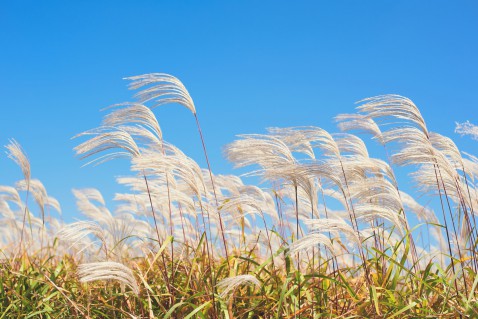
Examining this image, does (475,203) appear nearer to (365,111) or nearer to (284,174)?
(365,111)

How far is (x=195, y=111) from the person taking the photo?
14.1 ft

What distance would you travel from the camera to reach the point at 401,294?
3979mm

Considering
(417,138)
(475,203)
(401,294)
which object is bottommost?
(401,294)

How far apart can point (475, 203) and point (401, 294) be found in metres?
1.34

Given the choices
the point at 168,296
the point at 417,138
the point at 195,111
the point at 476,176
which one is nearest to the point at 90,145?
the point at 195,111

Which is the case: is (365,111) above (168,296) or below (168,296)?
above

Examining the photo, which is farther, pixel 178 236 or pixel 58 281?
pixel 178 236

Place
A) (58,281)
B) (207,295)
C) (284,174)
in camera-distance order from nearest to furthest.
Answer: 1. (284,174)
2. (207,295)
3. (58,281)

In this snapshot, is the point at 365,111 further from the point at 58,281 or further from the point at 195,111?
the point at 58,281

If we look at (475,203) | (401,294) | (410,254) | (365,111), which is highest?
(365,111)

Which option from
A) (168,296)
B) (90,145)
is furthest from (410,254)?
(90,145)

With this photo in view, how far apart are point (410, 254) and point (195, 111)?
215cm

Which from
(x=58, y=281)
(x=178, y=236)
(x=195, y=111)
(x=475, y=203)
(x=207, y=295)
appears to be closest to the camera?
(x=207, y=295)

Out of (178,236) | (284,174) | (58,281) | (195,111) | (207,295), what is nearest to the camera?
(284,174)
